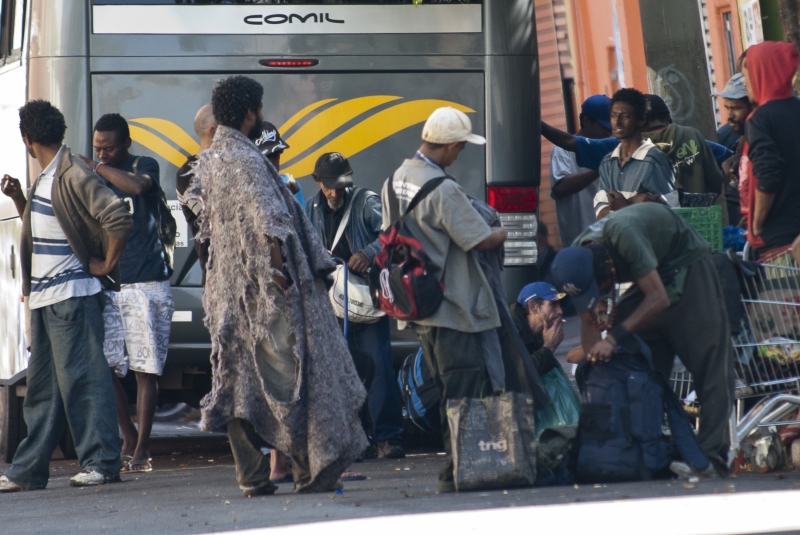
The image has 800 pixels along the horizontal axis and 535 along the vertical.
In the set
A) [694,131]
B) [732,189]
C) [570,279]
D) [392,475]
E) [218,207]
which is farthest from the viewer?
[732,189]

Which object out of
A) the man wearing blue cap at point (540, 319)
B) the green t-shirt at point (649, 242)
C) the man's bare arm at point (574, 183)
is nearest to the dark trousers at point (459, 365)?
the green t-shirt at point (649, 242)

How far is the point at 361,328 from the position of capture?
8594mm

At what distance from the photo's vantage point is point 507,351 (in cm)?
647

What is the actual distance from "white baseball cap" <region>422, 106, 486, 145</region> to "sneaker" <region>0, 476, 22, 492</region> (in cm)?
297

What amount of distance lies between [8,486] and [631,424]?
11.1ft

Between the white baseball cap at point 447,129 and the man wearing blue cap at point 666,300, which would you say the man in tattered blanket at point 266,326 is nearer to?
the white baseball cap at point 447,129

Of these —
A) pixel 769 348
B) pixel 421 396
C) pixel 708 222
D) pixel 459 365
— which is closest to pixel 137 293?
pixel 421 396

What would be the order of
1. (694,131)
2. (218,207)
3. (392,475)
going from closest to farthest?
(218,207) < (392,475) < (694,131)

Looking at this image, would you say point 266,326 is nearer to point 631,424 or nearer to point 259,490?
point 259,490

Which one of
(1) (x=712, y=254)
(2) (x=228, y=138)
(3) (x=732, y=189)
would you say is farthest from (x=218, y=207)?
(3) (x=732, y=189)

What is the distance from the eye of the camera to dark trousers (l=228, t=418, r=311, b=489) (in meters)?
6.45

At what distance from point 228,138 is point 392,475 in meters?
Answer: 2.08

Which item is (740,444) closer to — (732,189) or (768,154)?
(768,154)

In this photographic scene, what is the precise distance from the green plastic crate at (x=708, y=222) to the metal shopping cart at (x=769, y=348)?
555 millimetres
